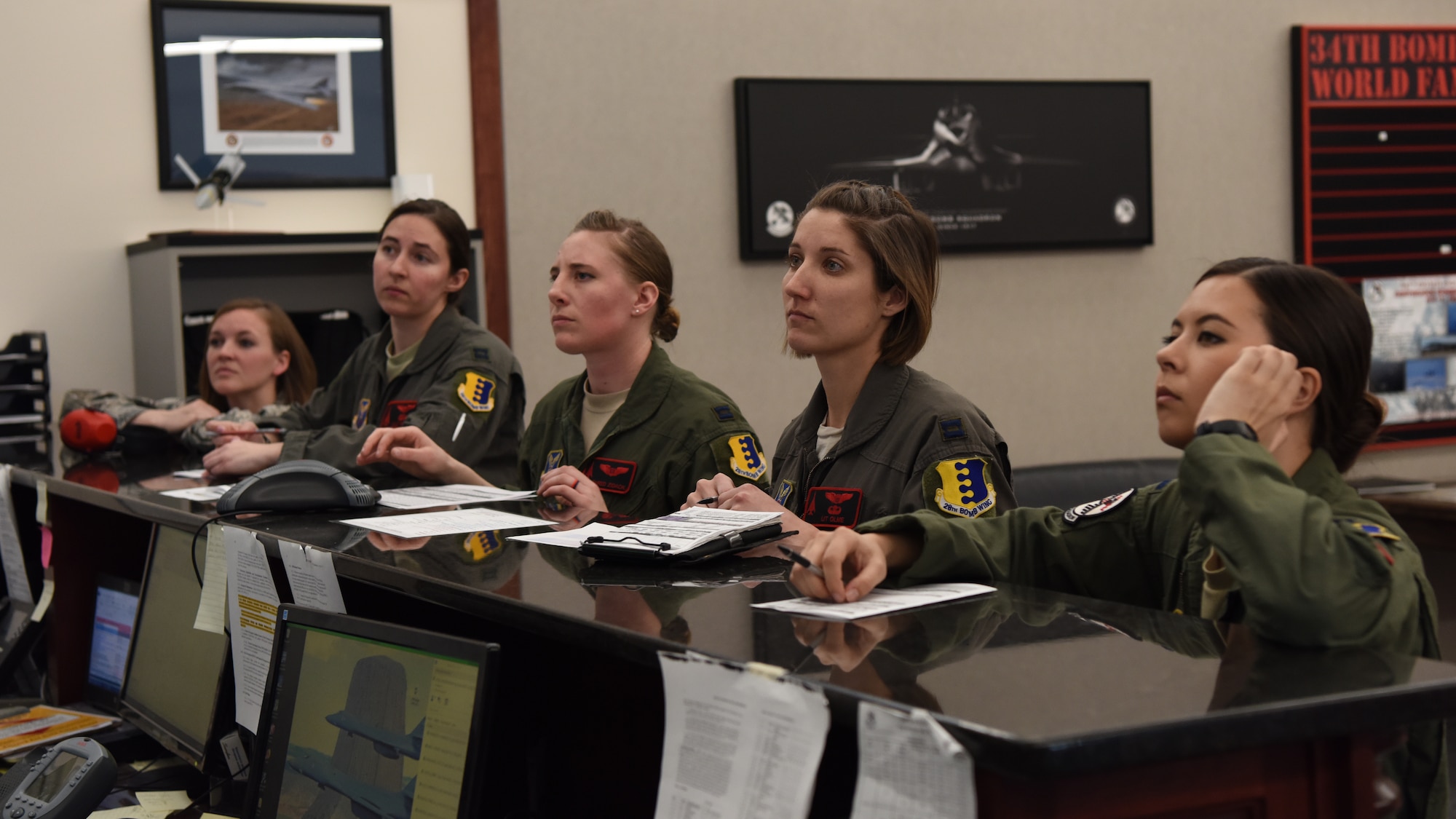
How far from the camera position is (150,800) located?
5.98 feet

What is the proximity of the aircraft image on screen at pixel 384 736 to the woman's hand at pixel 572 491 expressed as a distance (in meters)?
0.56

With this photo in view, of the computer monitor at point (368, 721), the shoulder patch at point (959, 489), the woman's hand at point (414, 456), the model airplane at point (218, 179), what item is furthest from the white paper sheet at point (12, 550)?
the shoulder patch at point (959, 489)

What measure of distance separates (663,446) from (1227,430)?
4.21 ft

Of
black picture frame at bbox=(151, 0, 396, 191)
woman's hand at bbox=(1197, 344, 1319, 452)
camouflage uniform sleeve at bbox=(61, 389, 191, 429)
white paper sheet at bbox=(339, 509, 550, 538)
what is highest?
black picture frame at bbox=(151, 0, 396, 191)

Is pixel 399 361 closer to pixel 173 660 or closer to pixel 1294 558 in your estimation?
pixel 173 660

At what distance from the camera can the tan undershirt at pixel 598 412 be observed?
2459mm

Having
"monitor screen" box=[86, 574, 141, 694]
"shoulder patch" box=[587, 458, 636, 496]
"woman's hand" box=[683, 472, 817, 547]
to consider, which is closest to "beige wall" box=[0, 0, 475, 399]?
"monitor screen" box=[86, 574, 141, 694]

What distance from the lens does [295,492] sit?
1882mm

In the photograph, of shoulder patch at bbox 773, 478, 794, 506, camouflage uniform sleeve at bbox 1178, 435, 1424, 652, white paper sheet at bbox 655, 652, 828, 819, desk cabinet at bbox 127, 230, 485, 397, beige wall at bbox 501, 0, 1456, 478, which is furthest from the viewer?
beige wall at bbox 501, 0, 1456, 478

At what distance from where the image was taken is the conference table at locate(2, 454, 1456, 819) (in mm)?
808

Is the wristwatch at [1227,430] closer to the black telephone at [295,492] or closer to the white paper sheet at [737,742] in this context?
the white paper sheet at [737,742]

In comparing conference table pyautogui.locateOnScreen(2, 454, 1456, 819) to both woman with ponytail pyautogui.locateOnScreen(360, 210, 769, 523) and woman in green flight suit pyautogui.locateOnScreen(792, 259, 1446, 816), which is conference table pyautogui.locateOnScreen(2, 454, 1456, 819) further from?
woman with ponytail pyautogui.locateOnScreen(360, 210, 769, 523)

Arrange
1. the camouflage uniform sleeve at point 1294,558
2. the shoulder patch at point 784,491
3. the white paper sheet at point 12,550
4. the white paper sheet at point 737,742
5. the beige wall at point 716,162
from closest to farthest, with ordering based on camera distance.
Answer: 1. the white paper sheet at point 737,742
2. the camouflage uniform sleeve at point 1294,558
3. the shoulder patch at point 784,491
4. the white paper sheet at point 12,550
5. the beige wall at point 716,162

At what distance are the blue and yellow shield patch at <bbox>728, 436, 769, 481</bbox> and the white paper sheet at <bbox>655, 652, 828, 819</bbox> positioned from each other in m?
1.33
